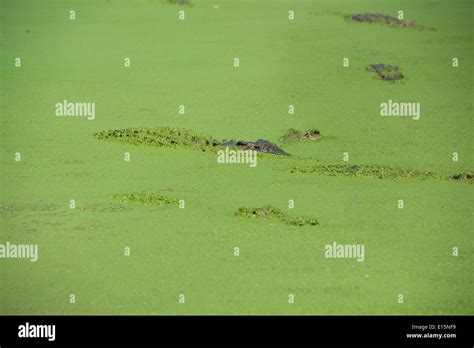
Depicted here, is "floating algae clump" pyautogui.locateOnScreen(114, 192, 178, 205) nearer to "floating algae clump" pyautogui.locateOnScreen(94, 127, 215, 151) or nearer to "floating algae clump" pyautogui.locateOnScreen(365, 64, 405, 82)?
"floating algae clump" pyautogui.locateOnScreen(94, 127, 215, 151)

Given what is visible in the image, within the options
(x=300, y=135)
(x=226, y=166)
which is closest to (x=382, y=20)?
(x=300, y=135)

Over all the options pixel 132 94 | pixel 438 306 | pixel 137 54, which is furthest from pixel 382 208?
pixel 137 54

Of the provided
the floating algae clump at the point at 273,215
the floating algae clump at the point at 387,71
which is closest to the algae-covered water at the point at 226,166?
the floating algae clump at the point at 273,215

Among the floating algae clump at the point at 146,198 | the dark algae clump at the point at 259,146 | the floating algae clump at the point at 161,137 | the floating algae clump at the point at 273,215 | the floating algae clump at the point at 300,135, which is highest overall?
the floating algae clump at the point at 300,135

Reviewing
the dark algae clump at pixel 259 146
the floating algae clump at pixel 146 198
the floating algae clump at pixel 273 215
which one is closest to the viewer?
the floating algae clump at pixel 273 215

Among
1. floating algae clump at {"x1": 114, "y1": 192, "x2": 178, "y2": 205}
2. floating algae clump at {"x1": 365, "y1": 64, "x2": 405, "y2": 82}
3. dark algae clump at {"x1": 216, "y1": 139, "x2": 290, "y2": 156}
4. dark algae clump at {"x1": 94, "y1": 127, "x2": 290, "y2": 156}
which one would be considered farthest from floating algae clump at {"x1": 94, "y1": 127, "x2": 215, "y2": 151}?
floating algae clump at {"x1": 365, "y1": 64, "x2": 405, "y2": 82}

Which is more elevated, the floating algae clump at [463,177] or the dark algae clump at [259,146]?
the dark algae clump at [259,146]

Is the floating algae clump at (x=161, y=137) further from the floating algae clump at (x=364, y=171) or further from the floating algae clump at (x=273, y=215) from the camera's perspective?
the floating algae clump at (x=273, y=215)
